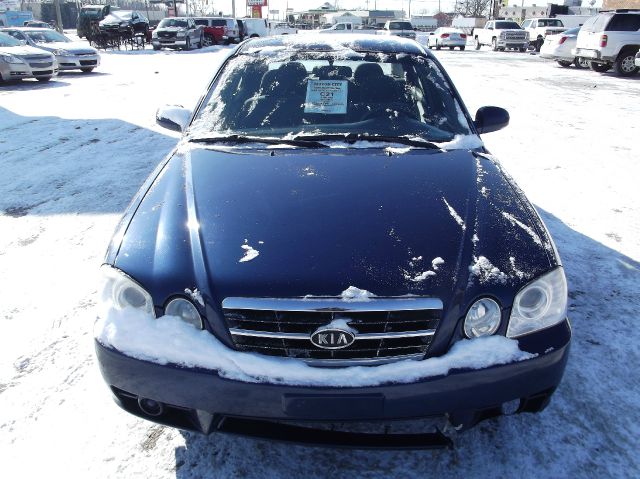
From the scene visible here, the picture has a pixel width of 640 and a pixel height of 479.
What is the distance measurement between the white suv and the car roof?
14870mm

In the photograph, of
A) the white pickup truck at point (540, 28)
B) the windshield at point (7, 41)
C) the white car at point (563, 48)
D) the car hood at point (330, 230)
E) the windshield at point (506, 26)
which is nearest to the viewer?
the car hood at point (330, 230)

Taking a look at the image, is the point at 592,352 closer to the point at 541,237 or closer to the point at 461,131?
the point at 541,237

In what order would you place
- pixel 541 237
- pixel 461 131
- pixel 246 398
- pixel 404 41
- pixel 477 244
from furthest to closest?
pixel 404 41, pixel 461 131, pixel 541 237, pixel 477 244, pixel 246 398

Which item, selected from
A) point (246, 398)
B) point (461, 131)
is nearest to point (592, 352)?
point (461, 131)

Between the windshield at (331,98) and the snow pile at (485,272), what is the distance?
4.13ft

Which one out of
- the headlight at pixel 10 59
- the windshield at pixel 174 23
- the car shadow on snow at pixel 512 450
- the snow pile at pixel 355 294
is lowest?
the car shadow on snow at pixel 512 450

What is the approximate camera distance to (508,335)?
6.36 feet

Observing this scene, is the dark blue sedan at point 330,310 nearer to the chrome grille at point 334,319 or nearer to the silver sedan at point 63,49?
the chrome grille at point 334,319

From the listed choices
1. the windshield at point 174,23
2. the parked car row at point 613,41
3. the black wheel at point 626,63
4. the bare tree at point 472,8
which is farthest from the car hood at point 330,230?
the bare tree at point 472,8

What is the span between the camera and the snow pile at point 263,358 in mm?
1810

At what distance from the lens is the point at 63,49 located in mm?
17047

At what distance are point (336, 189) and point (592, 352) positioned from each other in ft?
5.47

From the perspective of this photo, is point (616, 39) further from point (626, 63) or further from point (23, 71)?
point (23, 71)

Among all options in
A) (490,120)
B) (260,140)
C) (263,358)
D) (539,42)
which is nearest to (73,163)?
(260,140)
